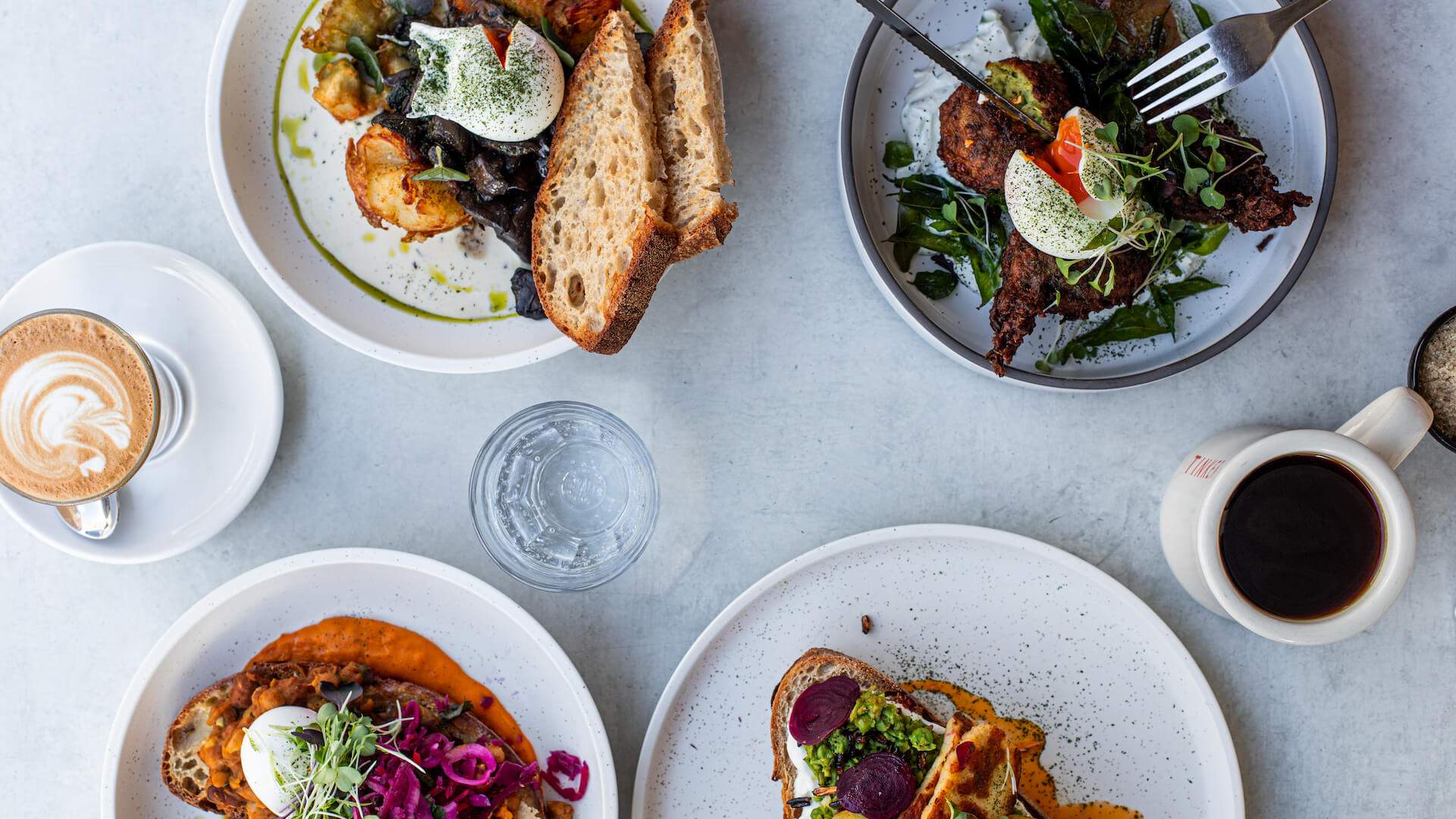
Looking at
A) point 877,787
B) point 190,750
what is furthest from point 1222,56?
point 190,750

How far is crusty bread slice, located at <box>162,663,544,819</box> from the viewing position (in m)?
2.11

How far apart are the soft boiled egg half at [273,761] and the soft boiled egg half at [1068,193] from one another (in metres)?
1.90

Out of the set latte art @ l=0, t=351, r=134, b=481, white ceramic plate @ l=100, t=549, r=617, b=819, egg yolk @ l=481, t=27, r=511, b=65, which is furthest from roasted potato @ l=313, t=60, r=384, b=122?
white ceramic plate @ l=100, t=549, r=617, b=819

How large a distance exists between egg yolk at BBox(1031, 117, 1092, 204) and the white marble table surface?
0.50 metres

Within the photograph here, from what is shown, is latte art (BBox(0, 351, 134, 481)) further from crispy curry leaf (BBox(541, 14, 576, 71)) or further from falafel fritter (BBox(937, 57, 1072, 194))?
falafel fritter (BBox(937, 57, 1072, 194))

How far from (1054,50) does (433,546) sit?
6.02 ft

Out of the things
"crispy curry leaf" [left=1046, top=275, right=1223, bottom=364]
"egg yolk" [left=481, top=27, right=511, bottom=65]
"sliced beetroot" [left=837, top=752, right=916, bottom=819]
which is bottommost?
"sliced beetroot" [left=837, top=752, right=916, bottom=819]

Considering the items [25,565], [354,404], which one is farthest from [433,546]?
[25,565]

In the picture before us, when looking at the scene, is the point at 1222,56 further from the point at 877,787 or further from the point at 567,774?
the point at 567,774

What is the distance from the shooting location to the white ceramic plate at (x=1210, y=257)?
1996 mm

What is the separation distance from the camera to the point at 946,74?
6.69 feet

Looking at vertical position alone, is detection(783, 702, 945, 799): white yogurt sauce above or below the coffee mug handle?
below

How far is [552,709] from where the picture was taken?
2160 millimetres

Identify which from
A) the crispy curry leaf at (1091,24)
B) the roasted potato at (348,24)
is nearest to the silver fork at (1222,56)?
the crispy curry leaf at (1091,24)
